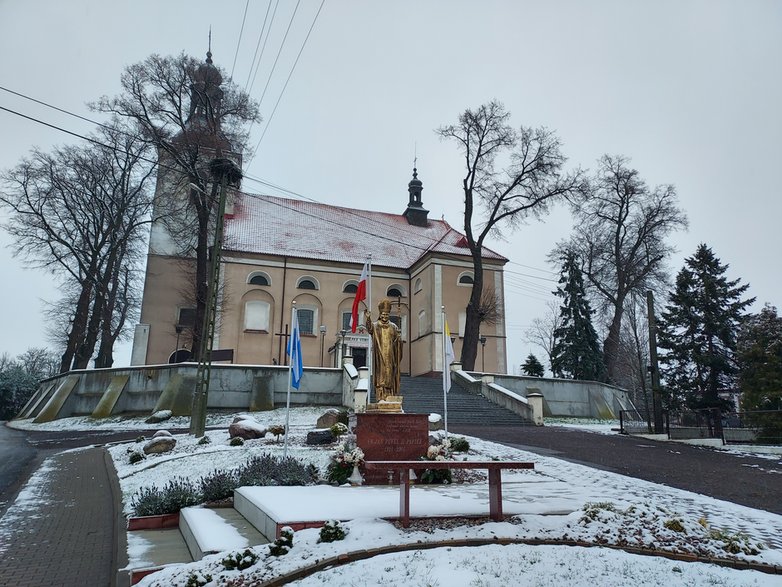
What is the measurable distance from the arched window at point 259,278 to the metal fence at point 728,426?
Result: 914 inches

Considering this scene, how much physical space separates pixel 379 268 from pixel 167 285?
13.5m

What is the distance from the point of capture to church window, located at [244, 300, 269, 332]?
33.8 meters

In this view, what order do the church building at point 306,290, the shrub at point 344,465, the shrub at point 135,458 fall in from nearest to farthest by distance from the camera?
the shrub at point 344,465 < the shrub at point 135,458 < the church building at point 306,290

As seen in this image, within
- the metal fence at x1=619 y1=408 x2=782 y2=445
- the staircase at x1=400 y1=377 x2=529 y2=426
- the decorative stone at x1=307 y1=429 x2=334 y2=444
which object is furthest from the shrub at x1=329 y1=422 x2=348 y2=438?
the metal fence at x1=619 y1=408 x2=782 y2=445

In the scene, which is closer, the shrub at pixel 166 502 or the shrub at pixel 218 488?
the shrub at pixel 166 502

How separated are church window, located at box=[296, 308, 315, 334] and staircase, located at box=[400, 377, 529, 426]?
33.4ft

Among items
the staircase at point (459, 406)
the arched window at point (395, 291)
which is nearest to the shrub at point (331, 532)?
the staircase at point (459, 406)

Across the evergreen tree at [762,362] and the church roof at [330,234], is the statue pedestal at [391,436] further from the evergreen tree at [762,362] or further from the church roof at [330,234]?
the church roof at [330,234]

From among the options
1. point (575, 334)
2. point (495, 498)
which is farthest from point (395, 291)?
point (495, 498)

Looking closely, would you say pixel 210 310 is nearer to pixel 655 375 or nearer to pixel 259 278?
pixel 655 375

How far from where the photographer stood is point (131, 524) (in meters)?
6.89

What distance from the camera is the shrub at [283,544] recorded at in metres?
4.86

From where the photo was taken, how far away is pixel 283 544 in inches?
194

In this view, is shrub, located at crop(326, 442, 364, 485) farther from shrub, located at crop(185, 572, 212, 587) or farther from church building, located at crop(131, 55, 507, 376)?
church building, located at crop(131, 55, 507, 376)
